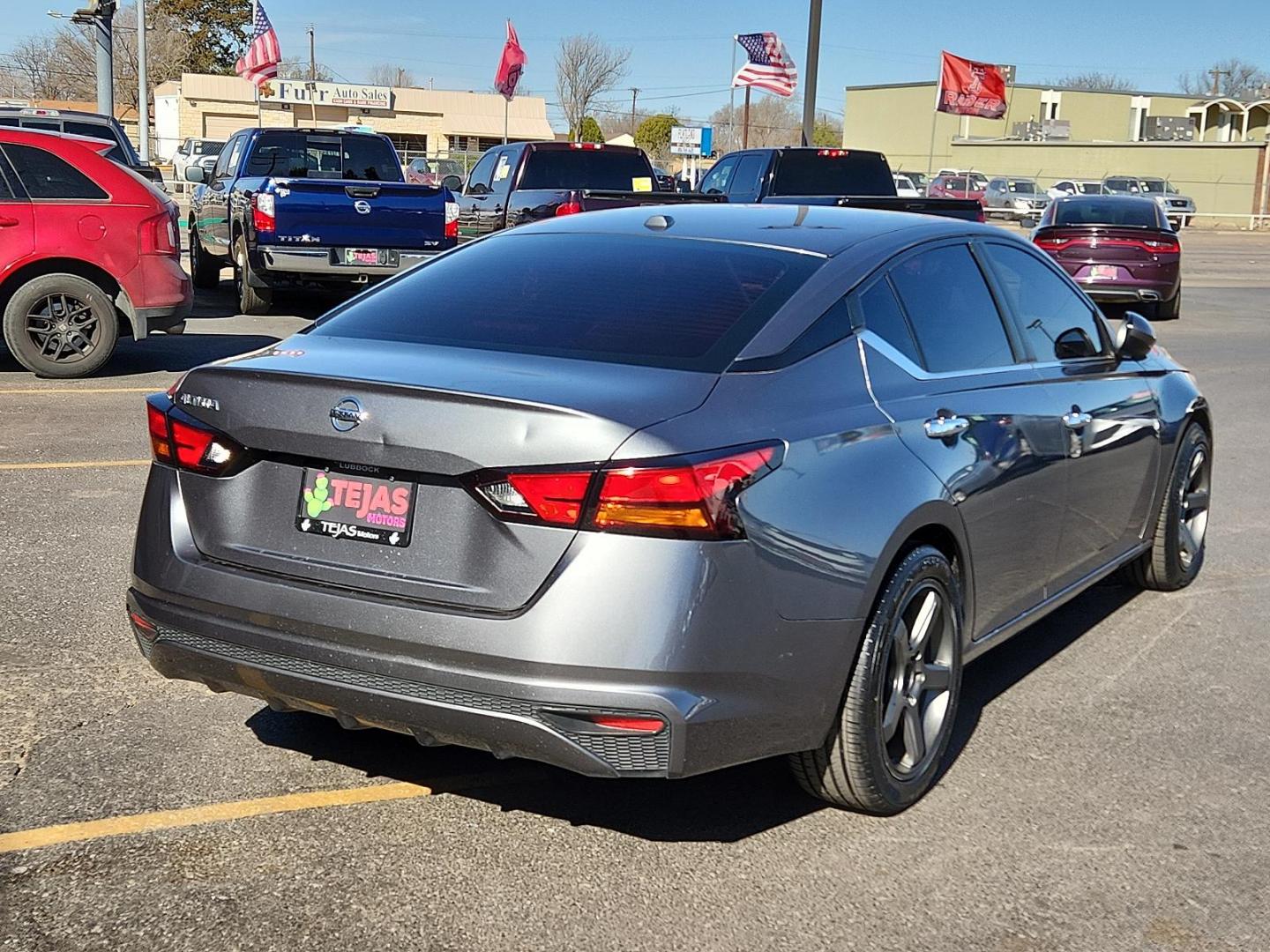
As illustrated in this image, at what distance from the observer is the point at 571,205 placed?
15062mm

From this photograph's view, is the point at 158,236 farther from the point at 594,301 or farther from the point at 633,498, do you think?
the point at 633,498

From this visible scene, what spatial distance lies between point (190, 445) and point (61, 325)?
8.20 metres

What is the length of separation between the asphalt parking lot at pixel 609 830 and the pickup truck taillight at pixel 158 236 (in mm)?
6070

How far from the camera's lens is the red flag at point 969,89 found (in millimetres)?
51031

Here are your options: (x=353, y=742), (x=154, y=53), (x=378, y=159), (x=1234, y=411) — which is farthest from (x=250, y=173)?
(x=154, y=53)

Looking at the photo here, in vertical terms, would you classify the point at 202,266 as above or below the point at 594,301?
below

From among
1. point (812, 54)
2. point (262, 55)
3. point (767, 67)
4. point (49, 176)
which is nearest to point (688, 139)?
point (262, 55)

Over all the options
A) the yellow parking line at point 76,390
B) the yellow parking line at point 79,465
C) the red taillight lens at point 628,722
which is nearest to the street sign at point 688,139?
the yellow parking line at point 76,390

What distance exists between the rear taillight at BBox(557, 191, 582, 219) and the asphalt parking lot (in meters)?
9.84

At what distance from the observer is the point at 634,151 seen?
17453 millimetres

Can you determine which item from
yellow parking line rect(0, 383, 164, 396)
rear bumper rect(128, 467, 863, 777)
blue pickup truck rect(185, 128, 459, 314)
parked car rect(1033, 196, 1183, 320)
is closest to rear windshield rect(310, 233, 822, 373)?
rear bumper rect(128, 467, 863, 777)

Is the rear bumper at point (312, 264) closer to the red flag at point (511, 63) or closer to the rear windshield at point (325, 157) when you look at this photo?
the rear windshield at point (325, 157)

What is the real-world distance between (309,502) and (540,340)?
0.76 metres

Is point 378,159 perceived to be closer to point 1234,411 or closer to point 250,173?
point 250,173
